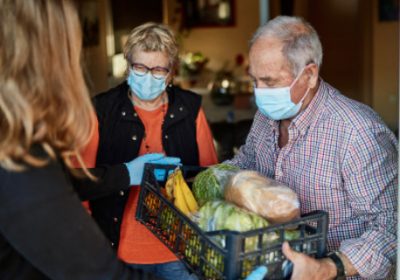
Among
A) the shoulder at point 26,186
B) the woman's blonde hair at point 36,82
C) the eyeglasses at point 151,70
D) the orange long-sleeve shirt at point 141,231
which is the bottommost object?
the orange long-sleeve shirt at point 141,231

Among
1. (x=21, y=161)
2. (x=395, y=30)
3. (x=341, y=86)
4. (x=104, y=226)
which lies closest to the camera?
(x=21, y=161)

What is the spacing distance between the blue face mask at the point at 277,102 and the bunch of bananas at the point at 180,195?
364 millimetres

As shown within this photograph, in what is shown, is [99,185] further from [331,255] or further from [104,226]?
[331,255]

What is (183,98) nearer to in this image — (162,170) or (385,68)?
(162,170)

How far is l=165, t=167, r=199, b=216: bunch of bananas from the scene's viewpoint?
1.82 m

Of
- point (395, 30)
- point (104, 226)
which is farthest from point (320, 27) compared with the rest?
point (104, 226)

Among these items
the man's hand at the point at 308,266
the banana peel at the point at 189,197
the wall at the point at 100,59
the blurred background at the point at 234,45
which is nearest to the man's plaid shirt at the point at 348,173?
the man's hand at the point at 308,266

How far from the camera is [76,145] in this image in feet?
4.45

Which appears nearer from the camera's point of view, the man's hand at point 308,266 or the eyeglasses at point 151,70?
A: the man's hand at point 308,266

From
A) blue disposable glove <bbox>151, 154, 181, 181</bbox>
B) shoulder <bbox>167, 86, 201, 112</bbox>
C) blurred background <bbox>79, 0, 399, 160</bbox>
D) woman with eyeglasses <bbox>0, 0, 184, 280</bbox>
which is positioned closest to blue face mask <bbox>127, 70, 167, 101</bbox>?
shoulder <bbox>167, 86, 201, 112</bbox>

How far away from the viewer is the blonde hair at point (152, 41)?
2441mm

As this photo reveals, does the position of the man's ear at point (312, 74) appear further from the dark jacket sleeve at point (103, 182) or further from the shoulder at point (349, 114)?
the dark jacket sleeve at point (103, 182)

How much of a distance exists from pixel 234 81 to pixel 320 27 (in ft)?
7.60

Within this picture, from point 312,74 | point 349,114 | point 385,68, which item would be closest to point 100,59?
point 385,68
